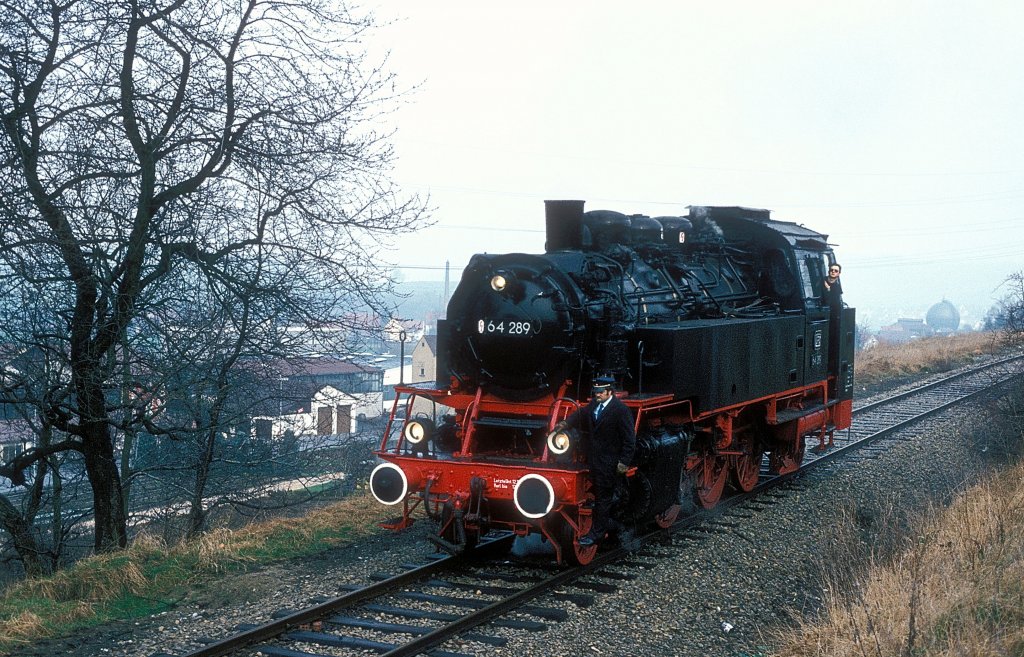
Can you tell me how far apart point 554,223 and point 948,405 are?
13.1 m

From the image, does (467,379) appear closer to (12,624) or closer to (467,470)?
(467,470)

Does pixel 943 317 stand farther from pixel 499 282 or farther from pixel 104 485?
pixel 104 485

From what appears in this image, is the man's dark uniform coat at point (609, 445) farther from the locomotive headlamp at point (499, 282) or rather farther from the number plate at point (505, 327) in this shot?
the locomotive headlamp at point (499, 282)

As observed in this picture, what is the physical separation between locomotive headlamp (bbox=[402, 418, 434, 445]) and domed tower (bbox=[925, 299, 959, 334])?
390 ft

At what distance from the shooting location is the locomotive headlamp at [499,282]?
8.00 meters

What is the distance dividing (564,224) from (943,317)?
12096 centimetres

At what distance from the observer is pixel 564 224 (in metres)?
9.12

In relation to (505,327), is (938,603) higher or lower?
lower

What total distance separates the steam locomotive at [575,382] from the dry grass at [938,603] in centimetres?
211

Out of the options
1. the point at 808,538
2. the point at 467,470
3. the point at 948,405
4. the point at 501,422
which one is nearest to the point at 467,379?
the point at 501,422

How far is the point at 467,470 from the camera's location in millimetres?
7508

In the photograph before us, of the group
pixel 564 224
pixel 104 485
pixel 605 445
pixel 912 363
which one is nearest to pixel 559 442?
pixel 605 445

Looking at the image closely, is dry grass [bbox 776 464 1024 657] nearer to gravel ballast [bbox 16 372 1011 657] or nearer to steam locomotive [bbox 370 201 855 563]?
gravel ballast [bbox 16 372 1011 657]

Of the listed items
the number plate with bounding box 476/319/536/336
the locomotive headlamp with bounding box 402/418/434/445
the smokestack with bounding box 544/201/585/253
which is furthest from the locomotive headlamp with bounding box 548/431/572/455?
the smokestack with bounding box 544/201/585/253
